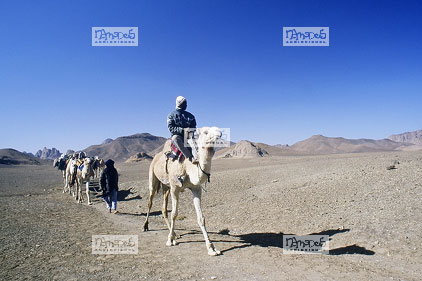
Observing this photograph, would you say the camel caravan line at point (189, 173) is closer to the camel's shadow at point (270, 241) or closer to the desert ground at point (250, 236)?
the desert ground at point (250, 236)

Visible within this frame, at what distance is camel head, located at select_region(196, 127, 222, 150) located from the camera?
209 inches

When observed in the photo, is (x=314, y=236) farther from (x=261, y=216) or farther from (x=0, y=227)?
(x=0, y=227)

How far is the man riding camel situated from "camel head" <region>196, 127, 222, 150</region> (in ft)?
2.23

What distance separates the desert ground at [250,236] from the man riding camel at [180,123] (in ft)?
8.02

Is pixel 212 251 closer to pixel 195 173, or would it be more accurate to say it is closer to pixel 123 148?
pixel 195 173

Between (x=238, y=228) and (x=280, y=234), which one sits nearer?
(x=280, y=234)

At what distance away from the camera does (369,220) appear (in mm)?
7543

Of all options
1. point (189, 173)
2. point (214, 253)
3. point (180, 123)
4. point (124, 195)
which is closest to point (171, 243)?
point (214, 253)

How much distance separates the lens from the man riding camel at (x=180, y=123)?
251 inches

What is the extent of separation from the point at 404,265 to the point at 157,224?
7.35m

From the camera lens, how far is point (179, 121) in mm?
6742

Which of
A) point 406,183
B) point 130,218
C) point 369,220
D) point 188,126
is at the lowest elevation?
point 130,218

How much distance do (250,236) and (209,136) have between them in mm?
3947

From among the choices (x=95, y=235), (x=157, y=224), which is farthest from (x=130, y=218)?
(x=95, y=235)
